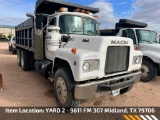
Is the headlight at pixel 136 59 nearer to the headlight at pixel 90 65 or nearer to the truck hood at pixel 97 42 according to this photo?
the truck hood at pixel 97 42

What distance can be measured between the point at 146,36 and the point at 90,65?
4.73m

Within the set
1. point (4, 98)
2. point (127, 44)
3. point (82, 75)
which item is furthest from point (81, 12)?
point (4, 98)

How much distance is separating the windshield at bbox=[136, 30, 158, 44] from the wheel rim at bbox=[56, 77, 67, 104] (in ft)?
14.6

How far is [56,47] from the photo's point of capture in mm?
4457

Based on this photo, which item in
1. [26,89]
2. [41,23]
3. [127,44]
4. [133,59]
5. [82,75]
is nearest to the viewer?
[82,75]

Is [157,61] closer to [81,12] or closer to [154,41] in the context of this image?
[154,41]

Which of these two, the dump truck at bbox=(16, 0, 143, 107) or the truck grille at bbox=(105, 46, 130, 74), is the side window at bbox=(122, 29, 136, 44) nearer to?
the dump truck at bbox=(16, 0, 143, 107)

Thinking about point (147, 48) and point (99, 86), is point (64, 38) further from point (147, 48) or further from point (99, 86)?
point (147, 48)

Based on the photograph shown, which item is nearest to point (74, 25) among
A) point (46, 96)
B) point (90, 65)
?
point (90, 65)

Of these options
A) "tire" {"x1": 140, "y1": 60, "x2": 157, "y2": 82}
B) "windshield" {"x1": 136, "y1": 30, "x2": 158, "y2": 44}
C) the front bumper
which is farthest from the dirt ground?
"windshield" {"x1": 136, "y1": 30, "x2": 158, "y2": 44}

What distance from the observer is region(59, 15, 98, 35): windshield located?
455 cm

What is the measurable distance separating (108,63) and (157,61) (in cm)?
335

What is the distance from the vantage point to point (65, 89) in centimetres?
349

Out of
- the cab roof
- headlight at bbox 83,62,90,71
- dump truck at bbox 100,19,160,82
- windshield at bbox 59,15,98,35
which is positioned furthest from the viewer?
dump truck at bbox 100,19,160,82
